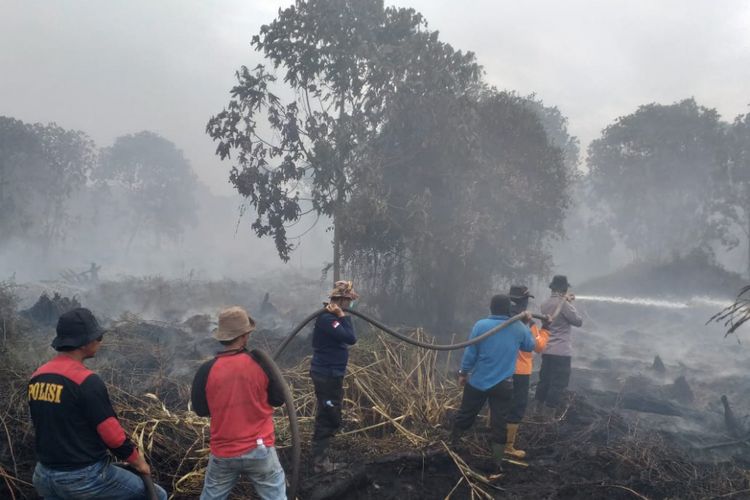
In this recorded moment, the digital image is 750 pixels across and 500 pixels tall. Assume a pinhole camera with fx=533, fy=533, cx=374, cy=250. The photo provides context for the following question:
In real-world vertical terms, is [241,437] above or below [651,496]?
above

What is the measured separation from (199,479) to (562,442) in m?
4.33

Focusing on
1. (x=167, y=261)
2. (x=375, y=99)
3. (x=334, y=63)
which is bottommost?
(x=167, y=261)

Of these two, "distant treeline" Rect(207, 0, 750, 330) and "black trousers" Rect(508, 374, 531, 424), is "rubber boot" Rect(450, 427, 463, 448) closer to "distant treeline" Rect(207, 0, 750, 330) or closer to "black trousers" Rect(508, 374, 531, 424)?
"black trousers" Rect(508, 374, 531, 424)

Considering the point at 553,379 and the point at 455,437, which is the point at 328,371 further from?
the point at 553,379

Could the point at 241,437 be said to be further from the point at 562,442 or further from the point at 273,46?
the point at 273,46

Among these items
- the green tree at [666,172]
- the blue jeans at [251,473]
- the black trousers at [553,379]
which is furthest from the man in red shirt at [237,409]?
the green tree at [666,172]

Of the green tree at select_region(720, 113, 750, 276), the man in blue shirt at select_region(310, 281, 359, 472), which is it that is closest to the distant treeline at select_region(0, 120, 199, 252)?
the man in blue shirt at select_region(310, 281, 359, 472)

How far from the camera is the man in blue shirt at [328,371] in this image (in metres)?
5.46

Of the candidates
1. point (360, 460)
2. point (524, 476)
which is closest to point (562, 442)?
point (524, 476)

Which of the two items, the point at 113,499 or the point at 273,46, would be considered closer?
the point at 113,499

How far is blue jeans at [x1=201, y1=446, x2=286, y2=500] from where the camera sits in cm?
359

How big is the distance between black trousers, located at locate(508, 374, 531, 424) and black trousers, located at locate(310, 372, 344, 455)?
6.68 feet

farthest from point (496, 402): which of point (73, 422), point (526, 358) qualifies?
point (73, 422)

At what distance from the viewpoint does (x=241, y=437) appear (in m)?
3.56
